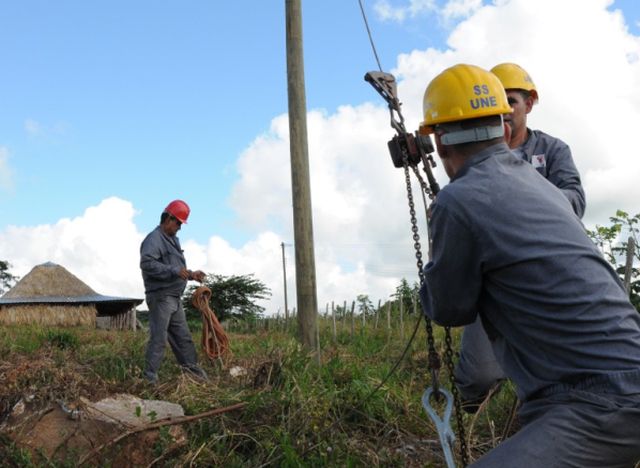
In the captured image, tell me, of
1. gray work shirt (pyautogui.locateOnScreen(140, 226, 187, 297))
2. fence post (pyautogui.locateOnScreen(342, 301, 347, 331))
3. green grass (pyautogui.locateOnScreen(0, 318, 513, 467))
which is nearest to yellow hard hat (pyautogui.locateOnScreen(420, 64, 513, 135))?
green grass (pyautogui.locateOnScreen(0, 318, 513, 467))

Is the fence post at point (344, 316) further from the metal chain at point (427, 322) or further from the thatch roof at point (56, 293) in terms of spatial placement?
the thatch roof at point (56, 293)

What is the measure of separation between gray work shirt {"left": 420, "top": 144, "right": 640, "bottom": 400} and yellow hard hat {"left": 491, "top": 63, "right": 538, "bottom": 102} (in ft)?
6.28

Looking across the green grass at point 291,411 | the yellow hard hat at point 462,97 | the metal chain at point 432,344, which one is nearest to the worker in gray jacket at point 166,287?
the green grass at point 291,411

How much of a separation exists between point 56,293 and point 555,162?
122 ft

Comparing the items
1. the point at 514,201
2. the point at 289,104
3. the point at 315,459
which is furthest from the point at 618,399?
the point at 289,104

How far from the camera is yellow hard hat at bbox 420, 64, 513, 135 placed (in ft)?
7.90

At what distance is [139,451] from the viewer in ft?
16.5

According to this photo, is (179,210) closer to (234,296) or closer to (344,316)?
(344,316)

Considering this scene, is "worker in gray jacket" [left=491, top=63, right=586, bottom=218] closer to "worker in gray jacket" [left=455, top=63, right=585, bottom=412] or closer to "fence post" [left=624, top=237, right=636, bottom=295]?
"worker in gray jacket" [left=455, top=63, right=585, bottom=412]

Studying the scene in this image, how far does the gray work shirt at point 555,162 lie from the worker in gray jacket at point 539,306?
6.08ft

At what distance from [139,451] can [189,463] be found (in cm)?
38

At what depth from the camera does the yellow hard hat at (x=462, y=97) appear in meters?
2.41

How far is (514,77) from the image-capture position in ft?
13.5

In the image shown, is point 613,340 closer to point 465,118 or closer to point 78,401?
point 465,118
